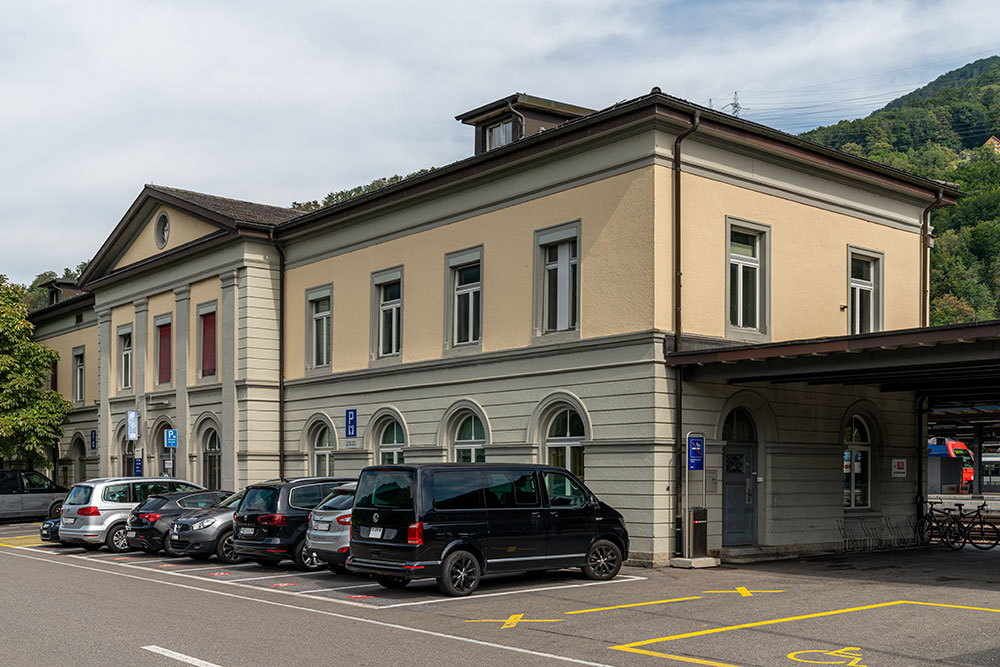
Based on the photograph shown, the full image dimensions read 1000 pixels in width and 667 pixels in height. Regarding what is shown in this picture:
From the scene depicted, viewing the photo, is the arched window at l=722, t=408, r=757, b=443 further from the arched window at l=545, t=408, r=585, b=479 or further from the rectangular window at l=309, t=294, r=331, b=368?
the rectangular window at l=309, t=294, r=331, b=368

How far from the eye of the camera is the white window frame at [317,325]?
98.6ft

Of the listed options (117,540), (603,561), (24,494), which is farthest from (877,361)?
(24,494)

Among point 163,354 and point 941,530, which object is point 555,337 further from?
point 163,354

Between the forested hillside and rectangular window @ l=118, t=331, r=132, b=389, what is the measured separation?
4739cm

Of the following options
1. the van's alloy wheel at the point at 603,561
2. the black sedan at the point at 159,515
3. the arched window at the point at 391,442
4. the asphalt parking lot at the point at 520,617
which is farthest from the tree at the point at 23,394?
the van's alloy wheel at the point at 603,561

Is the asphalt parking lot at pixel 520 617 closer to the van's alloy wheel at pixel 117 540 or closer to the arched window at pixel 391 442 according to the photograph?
the van's alloy wheel at pixel 117 540

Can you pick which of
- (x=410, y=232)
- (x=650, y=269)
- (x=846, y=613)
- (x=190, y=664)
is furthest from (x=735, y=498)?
(x=190, y=664)

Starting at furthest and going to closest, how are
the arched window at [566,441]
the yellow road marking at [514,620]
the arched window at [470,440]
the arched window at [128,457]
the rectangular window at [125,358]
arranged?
the rectangular window at [125,358] < the arched window at [128,457] < the arched window at [470,440] < the arched window at [566,441] < the yellow road marking at [514,620]

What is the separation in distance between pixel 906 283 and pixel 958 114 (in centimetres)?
11803

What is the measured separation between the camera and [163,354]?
120 ft

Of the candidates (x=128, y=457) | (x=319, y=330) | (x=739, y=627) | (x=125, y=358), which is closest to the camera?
(x=739, y=627)

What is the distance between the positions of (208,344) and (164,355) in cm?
344

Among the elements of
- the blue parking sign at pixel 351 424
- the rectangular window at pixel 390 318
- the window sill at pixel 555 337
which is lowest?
the blue parking sign at pixel 351 424

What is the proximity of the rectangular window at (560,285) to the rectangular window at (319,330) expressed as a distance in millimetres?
9417
